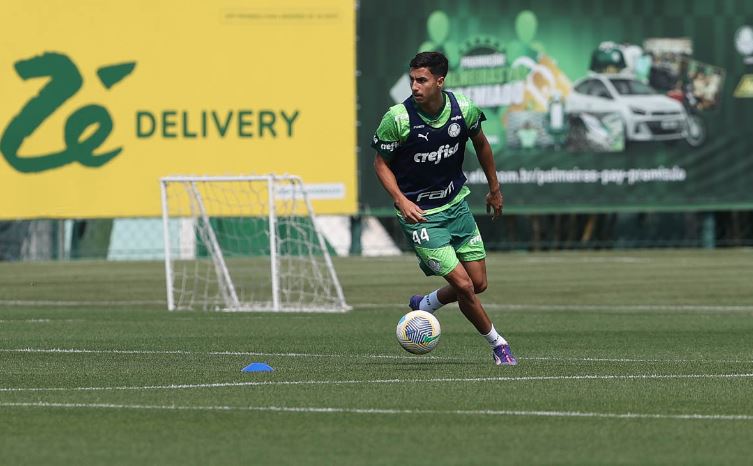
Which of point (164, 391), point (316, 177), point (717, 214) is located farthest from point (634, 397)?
point (717, 214)

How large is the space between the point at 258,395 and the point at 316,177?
901 inches

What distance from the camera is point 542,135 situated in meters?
33.3

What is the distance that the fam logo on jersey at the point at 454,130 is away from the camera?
Answer: 12.1 meters

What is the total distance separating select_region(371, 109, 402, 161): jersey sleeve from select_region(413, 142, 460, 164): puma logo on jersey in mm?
184

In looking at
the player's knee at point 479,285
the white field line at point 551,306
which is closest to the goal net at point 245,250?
the white field line at point 551,306

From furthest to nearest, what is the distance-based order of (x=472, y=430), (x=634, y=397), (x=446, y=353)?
1. (x=446, y=353)
2. (x=634, y=397)
3. (x=472, y=430)

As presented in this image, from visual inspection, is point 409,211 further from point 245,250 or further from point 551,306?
point 245,250

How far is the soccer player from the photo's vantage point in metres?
11.9

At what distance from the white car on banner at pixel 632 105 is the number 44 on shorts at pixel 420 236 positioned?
2154cm

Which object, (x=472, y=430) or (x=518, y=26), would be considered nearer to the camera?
(x=472, y=430)

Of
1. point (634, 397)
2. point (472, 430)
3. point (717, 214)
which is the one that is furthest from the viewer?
point (717, 214)

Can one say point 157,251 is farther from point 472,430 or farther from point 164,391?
point 472,430

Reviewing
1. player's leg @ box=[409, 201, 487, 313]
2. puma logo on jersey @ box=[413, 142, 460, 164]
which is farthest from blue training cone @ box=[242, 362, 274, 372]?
puma logo on jersey @ box=[413, 142, 460, 164]

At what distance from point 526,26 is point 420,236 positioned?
71.7ft
